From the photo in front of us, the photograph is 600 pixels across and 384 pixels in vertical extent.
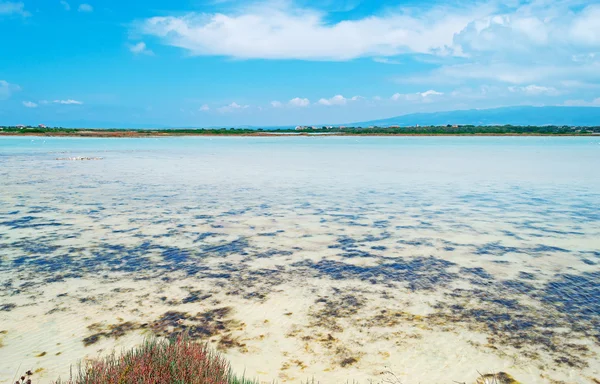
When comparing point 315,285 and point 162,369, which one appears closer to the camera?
point 162,369

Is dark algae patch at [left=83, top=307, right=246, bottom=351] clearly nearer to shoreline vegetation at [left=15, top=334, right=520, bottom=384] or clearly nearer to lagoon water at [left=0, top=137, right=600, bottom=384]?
lagoon water at [left=0, top=137, right=600, bottom=384]

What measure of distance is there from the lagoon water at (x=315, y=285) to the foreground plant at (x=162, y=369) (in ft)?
3.59

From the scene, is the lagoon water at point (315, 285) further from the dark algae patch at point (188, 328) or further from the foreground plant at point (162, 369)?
the foreground plant at point (162, 369)

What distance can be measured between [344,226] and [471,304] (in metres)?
4.88

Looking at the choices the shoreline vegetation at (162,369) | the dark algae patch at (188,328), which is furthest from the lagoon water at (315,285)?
the shoreline vegetation at (162,369)

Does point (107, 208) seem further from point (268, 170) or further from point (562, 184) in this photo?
point (562, 184)

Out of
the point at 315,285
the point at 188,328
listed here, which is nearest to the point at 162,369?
the point at 188,328

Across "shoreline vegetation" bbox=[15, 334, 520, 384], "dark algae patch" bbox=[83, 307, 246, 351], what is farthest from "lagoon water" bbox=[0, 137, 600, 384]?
"shoreline vegetation" bbox=[15, 334, 520, 384]

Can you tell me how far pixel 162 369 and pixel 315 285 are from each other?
12.2 ft

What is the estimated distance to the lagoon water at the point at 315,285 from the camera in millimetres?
4844

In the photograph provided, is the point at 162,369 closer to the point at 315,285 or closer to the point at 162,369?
the point at 162,369

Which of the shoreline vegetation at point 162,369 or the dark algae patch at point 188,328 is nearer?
the shoreline vegetation at point 162,369

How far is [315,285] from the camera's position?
6.91m

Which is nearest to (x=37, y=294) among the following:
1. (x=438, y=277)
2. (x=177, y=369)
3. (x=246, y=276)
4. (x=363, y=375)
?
(x=246, y=276)
